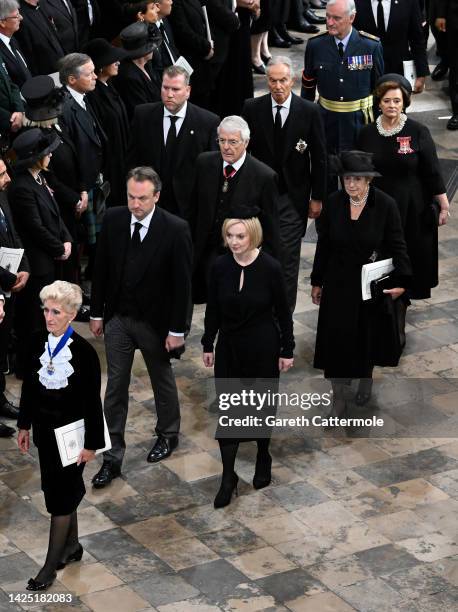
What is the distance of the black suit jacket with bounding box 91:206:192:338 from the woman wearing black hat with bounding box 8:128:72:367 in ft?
3.41

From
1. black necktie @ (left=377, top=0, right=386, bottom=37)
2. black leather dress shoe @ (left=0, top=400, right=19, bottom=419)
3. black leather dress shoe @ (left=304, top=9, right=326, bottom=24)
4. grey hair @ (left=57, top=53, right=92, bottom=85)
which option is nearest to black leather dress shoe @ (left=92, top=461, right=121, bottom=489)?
black leather dress shoe @ (left=0, top=400, right=19, bottom=419)

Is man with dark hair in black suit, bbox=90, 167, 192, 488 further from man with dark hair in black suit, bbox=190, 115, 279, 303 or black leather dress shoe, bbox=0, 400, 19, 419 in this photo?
black leather dress shoe, bbox=0, 400, 19, 419

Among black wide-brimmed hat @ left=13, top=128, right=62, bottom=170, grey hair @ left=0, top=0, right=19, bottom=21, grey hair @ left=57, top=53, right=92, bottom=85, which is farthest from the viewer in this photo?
grey hair @ left=0, top=0, right=19, bottom=21

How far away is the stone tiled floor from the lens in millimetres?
8672

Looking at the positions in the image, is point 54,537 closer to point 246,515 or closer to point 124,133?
point 246,515

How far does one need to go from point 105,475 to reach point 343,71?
4.52 m

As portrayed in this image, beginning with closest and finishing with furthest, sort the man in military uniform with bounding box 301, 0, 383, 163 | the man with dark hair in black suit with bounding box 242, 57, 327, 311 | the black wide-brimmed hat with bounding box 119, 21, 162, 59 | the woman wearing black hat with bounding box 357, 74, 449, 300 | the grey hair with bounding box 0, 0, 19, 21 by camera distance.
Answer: the woman wearing black hat with bounding box 357, 74, 449, 300
the man with dark hair in black suit with bounding box 242, 57, 327, 311
the grey hair with bounding box 0, 0, 19, 21
the black wide-brimmed hat with bounding box 119, 21, 162, 59
the man in military uniform with bounding box 301, 0, 383, 163

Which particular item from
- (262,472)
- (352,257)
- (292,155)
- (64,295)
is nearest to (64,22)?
(292,155)

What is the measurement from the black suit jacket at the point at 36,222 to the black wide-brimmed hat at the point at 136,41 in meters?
2.00

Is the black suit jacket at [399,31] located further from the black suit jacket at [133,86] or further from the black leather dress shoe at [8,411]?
the black leather dress shoe at [8,411]

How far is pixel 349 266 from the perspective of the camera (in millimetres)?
10320

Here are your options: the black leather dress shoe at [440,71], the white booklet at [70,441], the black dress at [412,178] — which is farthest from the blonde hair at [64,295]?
the black leather dress shoe at [440,71]

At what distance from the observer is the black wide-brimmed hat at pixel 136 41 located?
12.4 meters

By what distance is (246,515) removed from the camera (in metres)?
9.51
